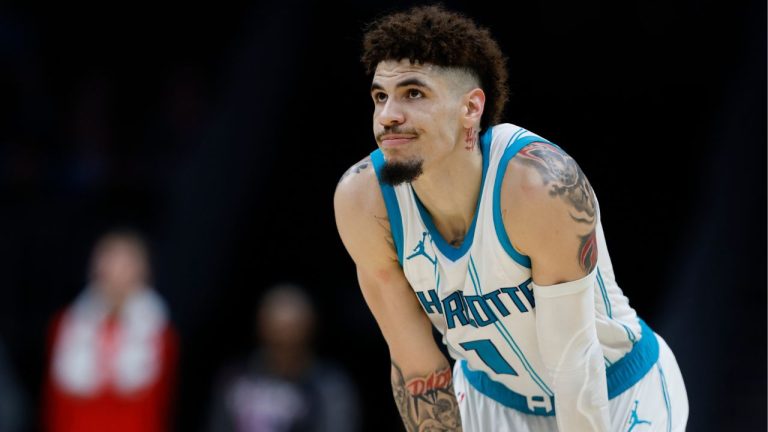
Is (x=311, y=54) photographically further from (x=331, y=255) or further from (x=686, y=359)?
(x=686, y=359)

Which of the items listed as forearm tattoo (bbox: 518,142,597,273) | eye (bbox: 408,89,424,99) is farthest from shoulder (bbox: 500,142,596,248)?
eye (bbox: 408,89,424,99)

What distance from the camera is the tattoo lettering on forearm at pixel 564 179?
12.2ft

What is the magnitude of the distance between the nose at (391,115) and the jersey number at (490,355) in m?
0.87

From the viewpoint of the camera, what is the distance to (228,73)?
34.6 feet

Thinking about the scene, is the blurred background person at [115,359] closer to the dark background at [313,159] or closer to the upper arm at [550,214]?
the dark background at [313,159]

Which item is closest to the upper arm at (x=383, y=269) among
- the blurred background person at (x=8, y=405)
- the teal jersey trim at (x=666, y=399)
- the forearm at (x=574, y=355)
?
the forearm at (x=574, y=355)

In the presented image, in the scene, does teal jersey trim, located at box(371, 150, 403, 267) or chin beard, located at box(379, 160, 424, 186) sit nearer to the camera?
chin beard, located at box(379, 160, 424, 186)

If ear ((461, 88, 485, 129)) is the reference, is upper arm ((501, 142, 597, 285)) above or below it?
below

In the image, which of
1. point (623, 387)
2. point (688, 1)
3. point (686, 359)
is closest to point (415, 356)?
point (623, 387)

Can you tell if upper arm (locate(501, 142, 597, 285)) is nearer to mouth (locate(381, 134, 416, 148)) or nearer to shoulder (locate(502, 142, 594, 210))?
shoulder (locate(502, 142, 594, 210))

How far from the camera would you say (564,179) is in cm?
372

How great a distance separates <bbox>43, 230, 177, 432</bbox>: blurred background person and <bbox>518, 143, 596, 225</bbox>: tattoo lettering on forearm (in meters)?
4.62

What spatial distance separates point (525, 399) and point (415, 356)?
19.3 inches

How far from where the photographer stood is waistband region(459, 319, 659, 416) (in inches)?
165
